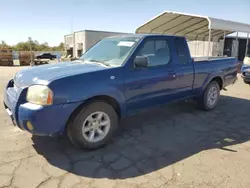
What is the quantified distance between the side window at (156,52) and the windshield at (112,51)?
0.77 ft

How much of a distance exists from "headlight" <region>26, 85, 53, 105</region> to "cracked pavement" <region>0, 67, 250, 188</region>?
0.90 meters

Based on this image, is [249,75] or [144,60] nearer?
[144,60]

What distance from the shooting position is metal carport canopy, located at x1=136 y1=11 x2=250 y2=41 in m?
12.9

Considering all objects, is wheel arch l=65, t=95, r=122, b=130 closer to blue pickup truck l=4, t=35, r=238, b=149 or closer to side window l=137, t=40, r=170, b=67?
blue pickup truck l=4, t=35, r=238, b=149

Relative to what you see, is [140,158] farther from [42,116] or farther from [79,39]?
[79,39]

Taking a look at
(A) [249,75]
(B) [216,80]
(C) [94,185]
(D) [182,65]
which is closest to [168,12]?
(A) [249,75]

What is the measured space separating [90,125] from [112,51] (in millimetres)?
1530

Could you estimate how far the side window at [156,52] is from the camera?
4.22 metres

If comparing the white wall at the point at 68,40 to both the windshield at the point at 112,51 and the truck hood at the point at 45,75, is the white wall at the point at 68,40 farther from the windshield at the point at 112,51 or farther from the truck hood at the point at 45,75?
the truck hood at the point at 45,75

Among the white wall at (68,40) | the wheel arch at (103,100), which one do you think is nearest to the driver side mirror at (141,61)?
the wheel arch at (103,100)

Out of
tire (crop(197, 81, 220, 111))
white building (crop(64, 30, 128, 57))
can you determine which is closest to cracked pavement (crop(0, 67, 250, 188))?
tire (crop(197, 81, 220, 111))

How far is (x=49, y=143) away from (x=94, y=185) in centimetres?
144

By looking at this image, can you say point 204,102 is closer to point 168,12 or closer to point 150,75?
point 150,75

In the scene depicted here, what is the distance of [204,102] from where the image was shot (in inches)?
225
